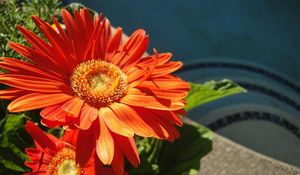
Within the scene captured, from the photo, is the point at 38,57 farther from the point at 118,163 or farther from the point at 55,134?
the point at 55,134

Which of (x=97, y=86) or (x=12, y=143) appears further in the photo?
(x=12, y=143)

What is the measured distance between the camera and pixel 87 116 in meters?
0.71

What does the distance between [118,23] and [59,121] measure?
1760mm

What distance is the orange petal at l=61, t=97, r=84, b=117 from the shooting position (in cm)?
67

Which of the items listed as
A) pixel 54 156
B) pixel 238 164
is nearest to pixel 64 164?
pixel 54 156

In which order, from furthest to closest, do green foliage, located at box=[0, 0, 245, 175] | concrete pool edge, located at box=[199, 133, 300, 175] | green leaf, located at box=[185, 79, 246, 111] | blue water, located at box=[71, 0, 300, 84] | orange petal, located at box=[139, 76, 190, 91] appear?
blue water, located at box=[71, 0, 300, 84], concrete pool edge, located at box=[199, 133, 300, 175], green leaf, located at box=[185, 79, 246, 111], green foliage, located at box=[0, 0, 245, 175], orange petal, located at box=[139, 76, 190, 91]

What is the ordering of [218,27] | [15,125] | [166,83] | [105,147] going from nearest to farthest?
1. [105,147]
2. [166,83]
3. [15,125]
4. [218,27]

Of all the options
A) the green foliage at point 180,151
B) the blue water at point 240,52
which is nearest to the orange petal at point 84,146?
the green foliage at point 180,151

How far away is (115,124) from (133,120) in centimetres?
3

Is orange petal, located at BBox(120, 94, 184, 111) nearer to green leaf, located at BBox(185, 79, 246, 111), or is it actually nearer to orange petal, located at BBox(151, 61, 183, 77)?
orange petal, located at BBox(151, 61, 183, 77)

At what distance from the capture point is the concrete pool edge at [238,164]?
135cm

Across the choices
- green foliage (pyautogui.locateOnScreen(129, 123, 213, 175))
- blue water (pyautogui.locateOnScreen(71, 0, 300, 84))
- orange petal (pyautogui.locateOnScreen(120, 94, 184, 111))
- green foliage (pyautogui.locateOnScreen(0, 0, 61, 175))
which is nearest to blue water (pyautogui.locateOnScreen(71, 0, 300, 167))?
blue water (pyautogui.locateOnScreen(71, 0, 300, 84))

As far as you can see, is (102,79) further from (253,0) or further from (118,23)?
(253,0)

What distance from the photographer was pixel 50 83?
74cm
